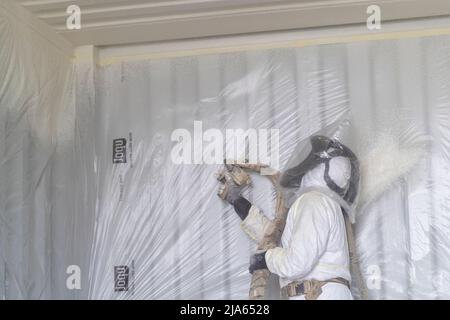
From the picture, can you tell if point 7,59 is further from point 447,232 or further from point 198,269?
point 447,232

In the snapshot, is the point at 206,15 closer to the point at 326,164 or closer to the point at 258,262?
the point at 326,164

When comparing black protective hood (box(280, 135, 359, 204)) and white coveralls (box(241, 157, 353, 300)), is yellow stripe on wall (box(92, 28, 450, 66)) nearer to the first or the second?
black protective hood (box(280, 135, 359, 204))

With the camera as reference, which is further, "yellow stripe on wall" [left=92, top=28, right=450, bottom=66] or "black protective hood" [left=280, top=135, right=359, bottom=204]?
"yellow stripe on wall" [left=92, top=28, right=450, bottom=66]

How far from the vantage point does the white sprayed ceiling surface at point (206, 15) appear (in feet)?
9.37

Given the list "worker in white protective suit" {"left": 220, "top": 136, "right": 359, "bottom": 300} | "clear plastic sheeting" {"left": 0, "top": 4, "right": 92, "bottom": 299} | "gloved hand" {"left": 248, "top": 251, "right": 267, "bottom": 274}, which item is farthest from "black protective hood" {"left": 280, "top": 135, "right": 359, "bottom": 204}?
"clear plastic sheeting" {"left": 0, "top": 4, "right": 92, "bottom": 299}

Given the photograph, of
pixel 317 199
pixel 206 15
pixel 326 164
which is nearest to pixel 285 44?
pixel 206 15

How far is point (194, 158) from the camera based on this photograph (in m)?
3.14

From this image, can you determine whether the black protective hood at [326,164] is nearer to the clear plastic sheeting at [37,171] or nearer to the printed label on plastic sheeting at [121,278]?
the printed label on plastic sheeting at [121,278]

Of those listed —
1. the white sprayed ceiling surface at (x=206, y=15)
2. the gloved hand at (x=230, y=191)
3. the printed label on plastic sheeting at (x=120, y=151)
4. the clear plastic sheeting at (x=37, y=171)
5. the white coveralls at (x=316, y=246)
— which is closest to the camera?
the white coveralls at (x=316, y=246)

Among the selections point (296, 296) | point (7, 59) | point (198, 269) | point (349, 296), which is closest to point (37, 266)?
point (198, 269)

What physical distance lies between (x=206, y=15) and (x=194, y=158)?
2.15 ft

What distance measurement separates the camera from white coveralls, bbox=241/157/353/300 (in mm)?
2609

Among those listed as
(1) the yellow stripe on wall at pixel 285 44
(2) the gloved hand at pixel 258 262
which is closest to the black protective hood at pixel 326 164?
(2) the gloved hand at pixel 258 262

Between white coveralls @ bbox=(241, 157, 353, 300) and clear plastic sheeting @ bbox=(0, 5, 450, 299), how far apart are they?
281mm
